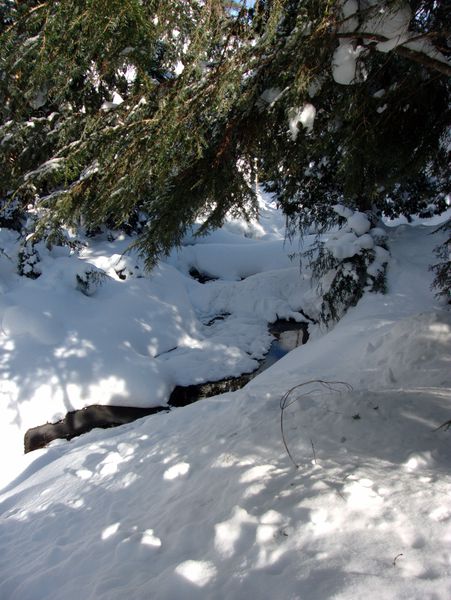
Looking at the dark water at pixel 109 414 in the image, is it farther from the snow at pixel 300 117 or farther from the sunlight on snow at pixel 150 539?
the snow at pixel 300 117

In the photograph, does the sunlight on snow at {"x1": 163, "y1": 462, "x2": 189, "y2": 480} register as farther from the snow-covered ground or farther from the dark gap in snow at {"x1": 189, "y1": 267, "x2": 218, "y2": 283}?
the dark gap in snow at {"x1": 189, "y1": 267, "x2": 218, "y2": 283}

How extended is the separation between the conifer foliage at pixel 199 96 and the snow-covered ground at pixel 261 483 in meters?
2.24

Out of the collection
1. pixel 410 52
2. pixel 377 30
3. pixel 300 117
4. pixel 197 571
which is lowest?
pixel 197 571

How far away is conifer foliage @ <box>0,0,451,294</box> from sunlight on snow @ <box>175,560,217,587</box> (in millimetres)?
2445

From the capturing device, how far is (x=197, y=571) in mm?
2117

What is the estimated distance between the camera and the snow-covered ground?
1.94 metres

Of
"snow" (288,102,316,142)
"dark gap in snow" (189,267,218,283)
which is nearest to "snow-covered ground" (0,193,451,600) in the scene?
"snow" (288,102,316,142)

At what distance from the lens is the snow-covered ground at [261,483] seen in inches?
76.2

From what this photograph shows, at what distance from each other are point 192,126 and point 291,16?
1060 millimetres

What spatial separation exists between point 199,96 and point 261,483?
2.78m

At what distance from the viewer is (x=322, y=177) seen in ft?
29.6

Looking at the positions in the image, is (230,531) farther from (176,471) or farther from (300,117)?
(300,117)

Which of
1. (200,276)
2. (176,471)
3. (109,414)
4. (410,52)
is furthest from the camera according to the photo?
(200,276)

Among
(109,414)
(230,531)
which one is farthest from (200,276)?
(230,531)
